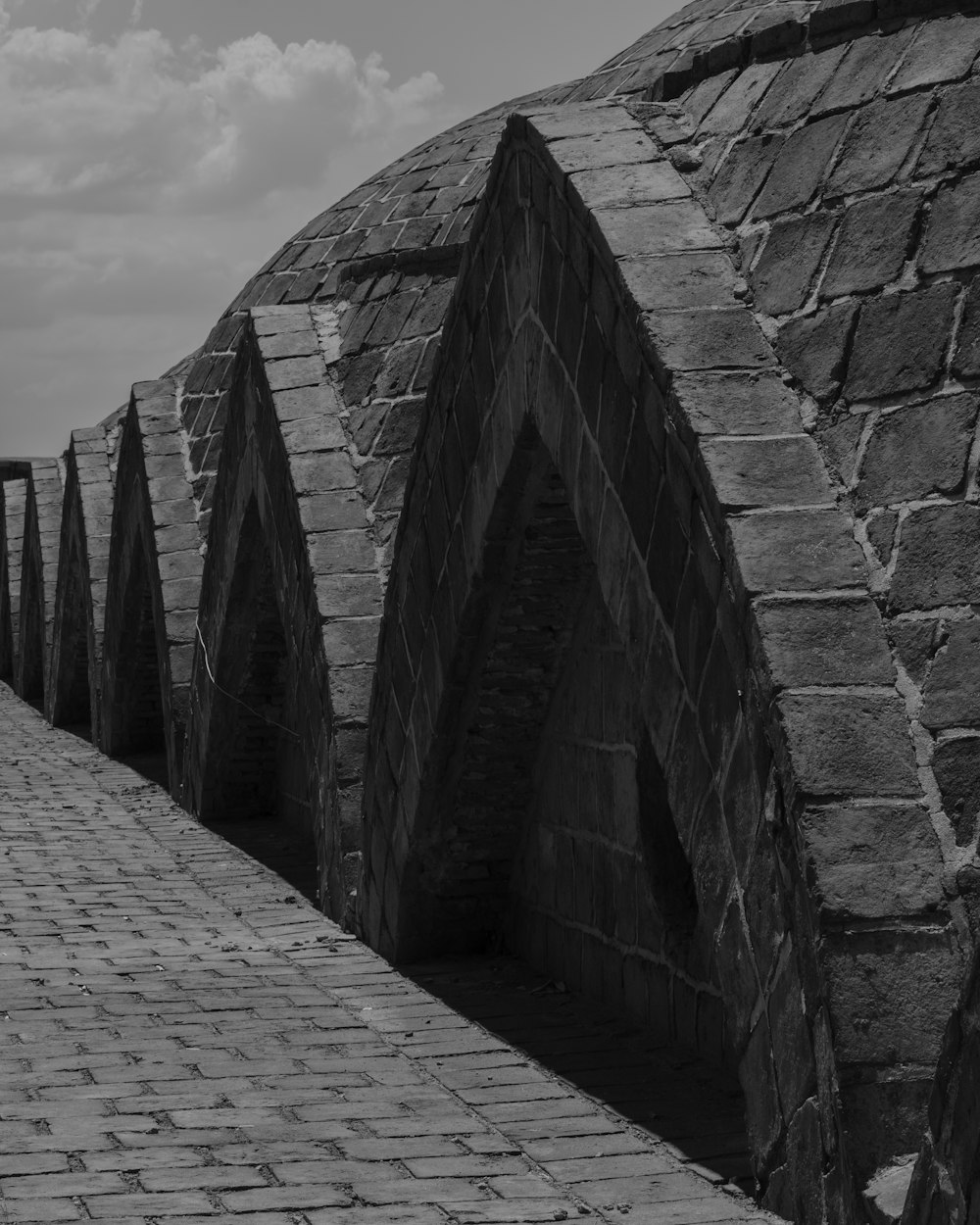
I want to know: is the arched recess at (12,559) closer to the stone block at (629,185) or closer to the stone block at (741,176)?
the stone block at (629,185)

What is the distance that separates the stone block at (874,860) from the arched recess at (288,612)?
4.08 m

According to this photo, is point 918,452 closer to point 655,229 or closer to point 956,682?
point 956,682

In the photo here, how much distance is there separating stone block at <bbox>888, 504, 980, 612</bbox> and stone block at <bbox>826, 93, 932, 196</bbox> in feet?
3.24

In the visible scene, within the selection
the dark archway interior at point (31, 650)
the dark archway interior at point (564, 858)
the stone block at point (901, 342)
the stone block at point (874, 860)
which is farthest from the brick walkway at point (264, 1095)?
the dark archway interior at point (31, 650)

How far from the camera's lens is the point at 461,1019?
19.5 ft

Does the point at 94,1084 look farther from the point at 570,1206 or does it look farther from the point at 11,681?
the point at 11,681

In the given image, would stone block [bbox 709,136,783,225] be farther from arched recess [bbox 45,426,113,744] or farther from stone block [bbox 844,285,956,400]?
arched recess [bbox 45,426,113,744]

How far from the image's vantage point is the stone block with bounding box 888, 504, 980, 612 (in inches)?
145

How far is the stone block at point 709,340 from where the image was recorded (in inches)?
171

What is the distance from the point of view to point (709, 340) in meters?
4.40

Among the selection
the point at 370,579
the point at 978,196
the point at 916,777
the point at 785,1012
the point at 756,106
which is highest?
the point at 756,106

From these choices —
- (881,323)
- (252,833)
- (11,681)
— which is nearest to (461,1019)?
(881,323)

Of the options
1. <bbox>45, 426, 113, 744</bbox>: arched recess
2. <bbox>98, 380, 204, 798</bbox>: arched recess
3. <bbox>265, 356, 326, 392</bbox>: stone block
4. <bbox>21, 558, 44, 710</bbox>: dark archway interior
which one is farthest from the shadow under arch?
<bbox>21, 558, 44, 710</bbox>: dark archway interior

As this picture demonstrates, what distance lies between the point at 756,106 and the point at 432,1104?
2828mm
